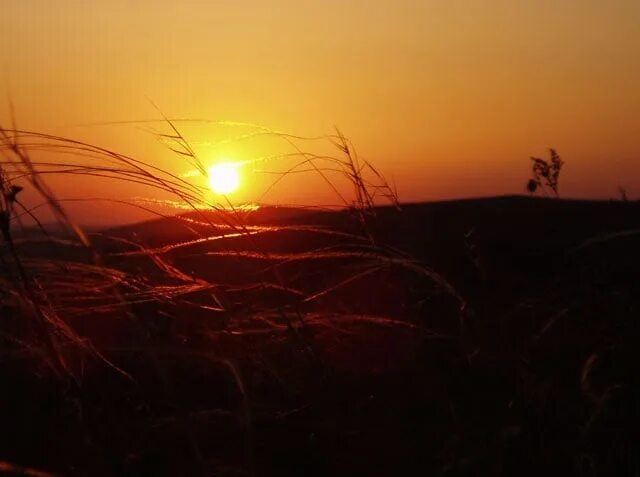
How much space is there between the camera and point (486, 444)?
1.79m

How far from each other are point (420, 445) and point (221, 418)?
56cm

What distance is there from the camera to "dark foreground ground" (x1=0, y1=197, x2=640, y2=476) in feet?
6.07

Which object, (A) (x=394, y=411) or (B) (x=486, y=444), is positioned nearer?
(B) (x=486, y=444)

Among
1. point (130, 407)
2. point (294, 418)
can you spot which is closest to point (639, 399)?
point (294, 418)

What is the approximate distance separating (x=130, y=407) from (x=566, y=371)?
126 cm

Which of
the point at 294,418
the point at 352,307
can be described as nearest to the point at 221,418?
the point at 294,418

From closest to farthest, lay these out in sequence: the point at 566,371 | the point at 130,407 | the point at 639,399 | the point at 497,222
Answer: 1. the point at 639,399
2. the point at 566,371
3. the point at 130,407
4. the point at 497,222

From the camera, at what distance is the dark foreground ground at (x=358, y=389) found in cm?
185

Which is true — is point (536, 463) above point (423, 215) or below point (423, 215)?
below

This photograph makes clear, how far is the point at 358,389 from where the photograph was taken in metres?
2.28

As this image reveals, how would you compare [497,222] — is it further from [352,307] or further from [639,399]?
[639,399]

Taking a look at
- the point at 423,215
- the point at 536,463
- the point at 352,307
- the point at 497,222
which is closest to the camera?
the point at 536,463

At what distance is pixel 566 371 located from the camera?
2271 mm

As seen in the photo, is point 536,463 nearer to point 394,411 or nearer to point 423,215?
point 394,411
